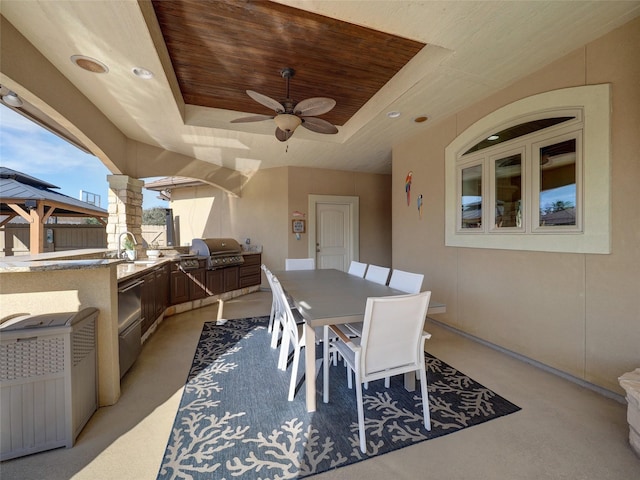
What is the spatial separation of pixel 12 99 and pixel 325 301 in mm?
3346

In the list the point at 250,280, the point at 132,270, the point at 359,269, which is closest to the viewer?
the point at 132,270

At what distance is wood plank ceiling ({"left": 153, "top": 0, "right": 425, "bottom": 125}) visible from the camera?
6.54 ft

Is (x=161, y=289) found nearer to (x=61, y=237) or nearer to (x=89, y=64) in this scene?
(x=89, y=64)

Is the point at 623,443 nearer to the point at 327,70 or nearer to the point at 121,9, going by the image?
the point at 327,70

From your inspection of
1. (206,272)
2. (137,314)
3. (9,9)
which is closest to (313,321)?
(137,314)

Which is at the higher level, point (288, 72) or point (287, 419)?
point (288, 72)

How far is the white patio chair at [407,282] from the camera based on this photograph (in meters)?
2.35

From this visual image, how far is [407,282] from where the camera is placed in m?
2.46

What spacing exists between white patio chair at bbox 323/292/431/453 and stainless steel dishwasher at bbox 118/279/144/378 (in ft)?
6.08

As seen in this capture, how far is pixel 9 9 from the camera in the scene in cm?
170

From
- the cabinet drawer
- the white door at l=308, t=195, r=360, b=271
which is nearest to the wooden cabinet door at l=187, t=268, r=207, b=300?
the cabinet drawer

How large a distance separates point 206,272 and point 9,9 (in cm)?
358

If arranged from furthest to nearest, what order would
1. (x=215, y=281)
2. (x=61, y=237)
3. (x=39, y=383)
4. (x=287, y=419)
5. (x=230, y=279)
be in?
(x=61, y=237)
(x=230, y=279)
(x=215, y=281)
(x=287, y=419)
(x=39, y=383)

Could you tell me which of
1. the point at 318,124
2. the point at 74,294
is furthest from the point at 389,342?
the point at 318,124
